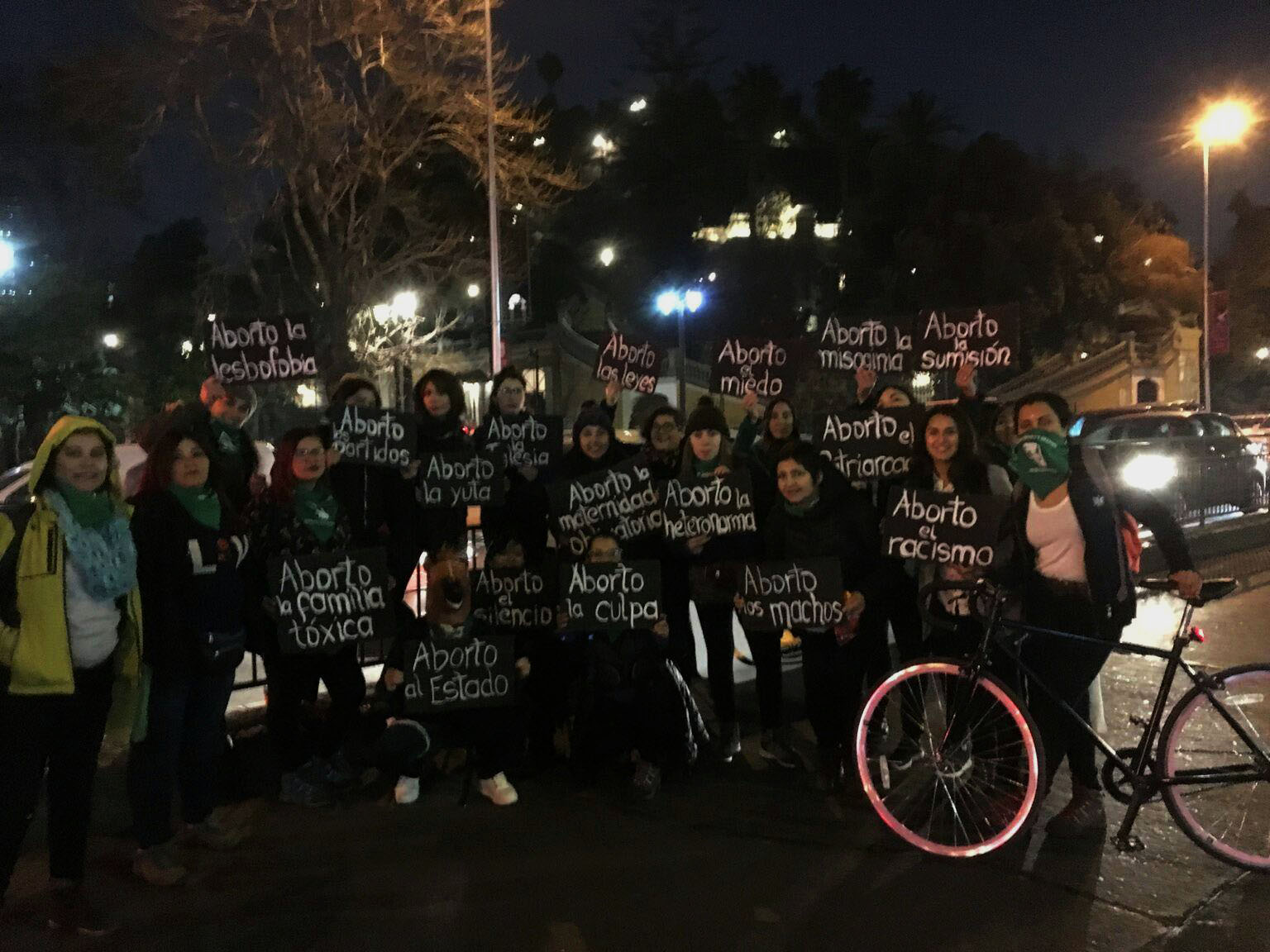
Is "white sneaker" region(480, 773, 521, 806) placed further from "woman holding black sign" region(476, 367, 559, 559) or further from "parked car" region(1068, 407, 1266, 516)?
"parked car" region(1068, 407, 1266, 516)

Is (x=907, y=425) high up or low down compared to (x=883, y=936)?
up

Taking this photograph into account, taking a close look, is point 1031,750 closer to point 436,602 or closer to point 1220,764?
point 1220,764

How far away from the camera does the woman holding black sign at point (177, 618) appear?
155 inches

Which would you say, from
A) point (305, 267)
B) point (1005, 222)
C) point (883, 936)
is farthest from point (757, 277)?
point (883, 936)

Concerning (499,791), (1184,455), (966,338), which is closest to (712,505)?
(499,791)

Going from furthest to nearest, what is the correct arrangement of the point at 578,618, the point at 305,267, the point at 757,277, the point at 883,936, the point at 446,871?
the point at 757,277
the point at 305,267
the point at 578,618
the point at 446,871
the point at 883,936

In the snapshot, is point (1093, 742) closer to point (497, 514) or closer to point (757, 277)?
point (497, 514)

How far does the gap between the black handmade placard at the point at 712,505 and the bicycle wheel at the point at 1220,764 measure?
6.82 ft

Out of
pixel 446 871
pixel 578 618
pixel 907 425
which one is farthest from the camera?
pixel 907 425

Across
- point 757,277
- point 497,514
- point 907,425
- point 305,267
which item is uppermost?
point 757,277

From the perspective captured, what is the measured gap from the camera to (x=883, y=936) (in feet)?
11.6

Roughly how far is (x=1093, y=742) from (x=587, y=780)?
7.60 ft

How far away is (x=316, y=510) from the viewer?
4664 mm

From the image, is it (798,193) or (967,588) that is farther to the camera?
(798,193)
